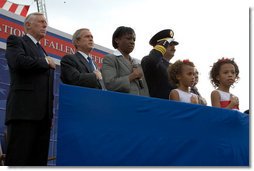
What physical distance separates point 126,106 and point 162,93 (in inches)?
39.4

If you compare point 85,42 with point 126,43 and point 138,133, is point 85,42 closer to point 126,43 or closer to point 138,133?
point 126,43

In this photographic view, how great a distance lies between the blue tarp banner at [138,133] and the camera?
286cm

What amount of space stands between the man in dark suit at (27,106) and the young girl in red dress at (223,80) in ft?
5.07

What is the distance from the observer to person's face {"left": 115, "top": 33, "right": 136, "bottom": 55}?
4.00m

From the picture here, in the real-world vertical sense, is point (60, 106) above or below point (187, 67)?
below

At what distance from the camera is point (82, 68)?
12.3ft

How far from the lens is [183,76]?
3918 mm

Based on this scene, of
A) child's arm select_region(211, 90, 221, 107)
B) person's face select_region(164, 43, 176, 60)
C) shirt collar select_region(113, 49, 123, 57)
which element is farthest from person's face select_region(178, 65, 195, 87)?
shirt collar select_region(113, 49, 123, 57)

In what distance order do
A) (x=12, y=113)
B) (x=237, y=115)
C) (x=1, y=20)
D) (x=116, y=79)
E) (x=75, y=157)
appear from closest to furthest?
1. (x=75, y=157)
2. (x=237, y=115)
3. (x=12, y=113)
4. (x=116, y=79)
5. (x=1, y=20)

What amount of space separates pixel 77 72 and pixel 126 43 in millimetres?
639

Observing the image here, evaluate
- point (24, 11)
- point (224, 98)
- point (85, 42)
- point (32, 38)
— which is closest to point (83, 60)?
point (85, 42)

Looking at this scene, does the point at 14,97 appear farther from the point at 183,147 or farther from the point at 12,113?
the point at 183,147

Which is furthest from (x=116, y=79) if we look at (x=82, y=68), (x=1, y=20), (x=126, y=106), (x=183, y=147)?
(x=1, y=20)

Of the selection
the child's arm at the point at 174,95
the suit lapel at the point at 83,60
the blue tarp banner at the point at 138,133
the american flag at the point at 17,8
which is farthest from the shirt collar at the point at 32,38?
the american flag at the point at 17,8
